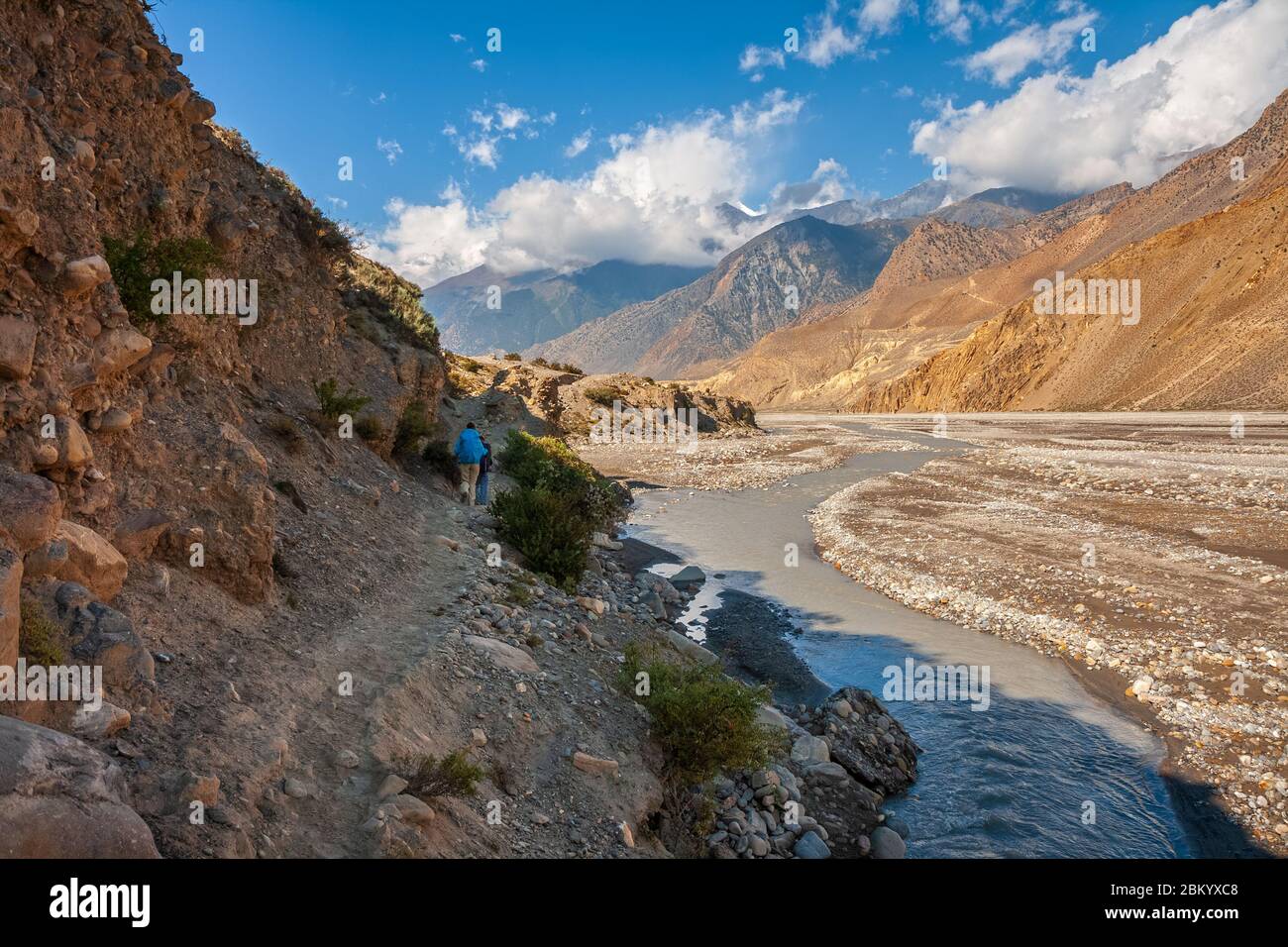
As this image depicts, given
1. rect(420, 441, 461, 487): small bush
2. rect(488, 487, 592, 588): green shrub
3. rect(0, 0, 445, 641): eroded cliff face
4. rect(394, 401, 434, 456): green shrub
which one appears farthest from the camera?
rect(420, 441, 461, 487): small bush

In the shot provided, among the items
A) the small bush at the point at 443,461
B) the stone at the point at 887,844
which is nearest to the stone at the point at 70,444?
the stone at the point at 887,844

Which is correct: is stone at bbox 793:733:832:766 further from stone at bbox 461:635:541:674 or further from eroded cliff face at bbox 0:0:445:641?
eroded cliff face at bbox 0:0:445:641

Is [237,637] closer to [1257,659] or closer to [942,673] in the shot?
[942,673]

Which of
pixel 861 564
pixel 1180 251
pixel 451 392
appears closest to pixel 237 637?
pixel 861 564

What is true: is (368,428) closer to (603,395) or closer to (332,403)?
(332,403)

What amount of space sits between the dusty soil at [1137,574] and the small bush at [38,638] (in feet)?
32.8

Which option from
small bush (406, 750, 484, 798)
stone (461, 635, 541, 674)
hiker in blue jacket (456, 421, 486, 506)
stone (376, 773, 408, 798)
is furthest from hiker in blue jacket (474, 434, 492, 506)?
stone (376, 773, 408, 798)

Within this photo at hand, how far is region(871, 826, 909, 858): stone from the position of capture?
6.74 m

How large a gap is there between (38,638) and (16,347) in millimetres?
2349

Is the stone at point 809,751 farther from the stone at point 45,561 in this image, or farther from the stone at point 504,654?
the stone at point 45,561

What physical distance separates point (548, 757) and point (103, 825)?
3.59 m

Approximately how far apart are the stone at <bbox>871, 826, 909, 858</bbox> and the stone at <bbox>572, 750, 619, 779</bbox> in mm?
2753

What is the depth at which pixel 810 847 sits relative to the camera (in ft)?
21.2

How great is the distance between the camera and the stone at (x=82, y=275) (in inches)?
222
